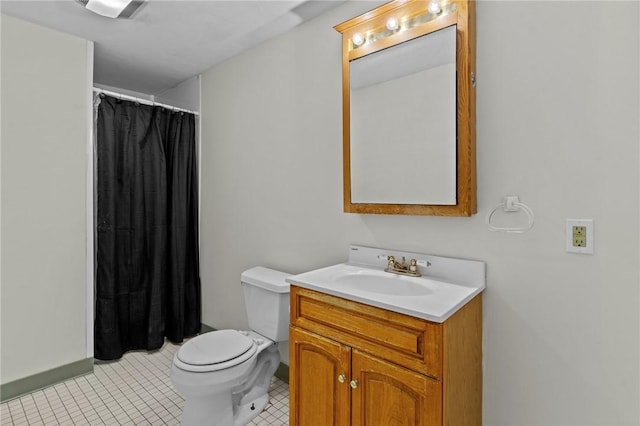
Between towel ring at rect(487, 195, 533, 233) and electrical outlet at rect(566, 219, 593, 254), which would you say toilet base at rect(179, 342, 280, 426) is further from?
electrical outlet at rect(566, 219, 593, 254)

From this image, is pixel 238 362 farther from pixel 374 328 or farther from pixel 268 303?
pixel 374 328

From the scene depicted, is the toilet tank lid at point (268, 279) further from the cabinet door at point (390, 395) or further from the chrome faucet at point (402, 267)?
the cabinet door at point (390, 395)

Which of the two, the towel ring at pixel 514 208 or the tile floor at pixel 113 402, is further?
the tile floor at pixel 113 402

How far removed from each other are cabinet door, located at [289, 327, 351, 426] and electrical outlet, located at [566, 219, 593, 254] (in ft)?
3.02

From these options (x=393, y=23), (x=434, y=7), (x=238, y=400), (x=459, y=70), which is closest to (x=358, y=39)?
(x=393, y=23)

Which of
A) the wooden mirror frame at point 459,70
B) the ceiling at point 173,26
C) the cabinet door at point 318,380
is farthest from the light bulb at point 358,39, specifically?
the cabinet door at point 318,380

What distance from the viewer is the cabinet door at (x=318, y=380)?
4.54ft

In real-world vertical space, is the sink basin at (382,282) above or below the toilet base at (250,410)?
above

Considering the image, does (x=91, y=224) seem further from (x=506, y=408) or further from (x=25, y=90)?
(x=506, y=408)

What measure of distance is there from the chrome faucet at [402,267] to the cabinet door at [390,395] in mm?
467

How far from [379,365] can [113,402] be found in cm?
174

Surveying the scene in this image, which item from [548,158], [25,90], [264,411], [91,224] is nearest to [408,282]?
[548,158]

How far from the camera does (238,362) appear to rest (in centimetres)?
177

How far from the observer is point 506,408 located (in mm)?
1423
